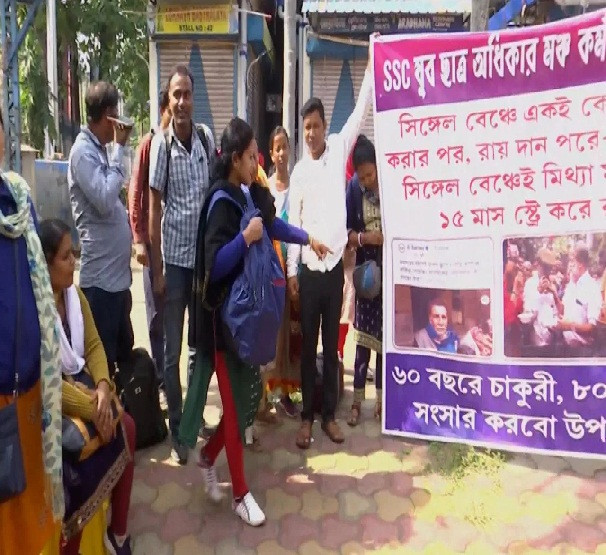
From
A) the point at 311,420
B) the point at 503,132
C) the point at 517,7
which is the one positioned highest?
the point at 517,7

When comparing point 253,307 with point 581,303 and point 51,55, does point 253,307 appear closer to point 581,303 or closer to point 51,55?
point 581,303

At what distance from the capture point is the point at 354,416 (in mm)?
3799

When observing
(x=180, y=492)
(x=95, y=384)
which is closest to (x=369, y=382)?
(x=180, y=492)

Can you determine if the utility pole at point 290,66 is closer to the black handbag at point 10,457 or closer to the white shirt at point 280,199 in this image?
the white shirt at point 280,199

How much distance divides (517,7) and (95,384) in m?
4.81

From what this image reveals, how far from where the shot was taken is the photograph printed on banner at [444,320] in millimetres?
3176

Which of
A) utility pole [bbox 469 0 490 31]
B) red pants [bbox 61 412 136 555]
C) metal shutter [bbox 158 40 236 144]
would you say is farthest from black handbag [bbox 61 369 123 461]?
metal shutter [bbox 158 40 236 144]

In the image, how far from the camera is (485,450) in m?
3.34

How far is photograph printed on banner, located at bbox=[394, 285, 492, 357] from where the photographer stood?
3.18 metres

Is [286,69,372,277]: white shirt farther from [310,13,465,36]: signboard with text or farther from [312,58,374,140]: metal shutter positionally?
[312,58,374,140]: metal shutter

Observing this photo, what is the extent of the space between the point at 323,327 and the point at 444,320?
653 millimetres

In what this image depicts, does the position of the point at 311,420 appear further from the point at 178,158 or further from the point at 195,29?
the point at 195,29

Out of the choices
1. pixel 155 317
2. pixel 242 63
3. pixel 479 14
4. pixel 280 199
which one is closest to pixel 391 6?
pixel 242 63

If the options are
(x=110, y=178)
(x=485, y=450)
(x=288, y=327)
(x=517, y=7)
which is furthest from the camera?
(x=517, y=7)
